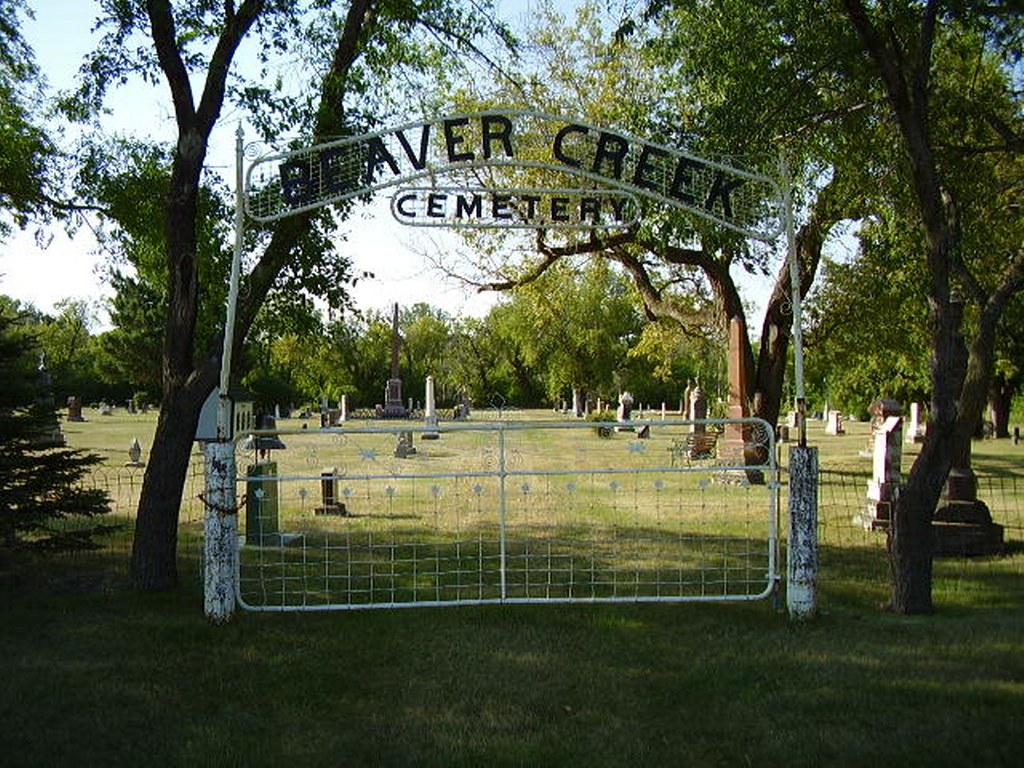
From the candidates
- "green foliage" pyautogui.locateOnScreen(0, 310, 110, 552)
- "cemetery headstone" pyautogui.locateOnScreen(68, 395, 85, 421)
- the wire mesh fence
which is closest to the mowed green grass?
the wire mesh fence

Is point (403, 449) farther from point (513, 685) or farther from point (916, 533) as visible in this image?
point (513, 685)

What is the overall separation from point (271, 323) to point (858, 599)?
6.43 meters

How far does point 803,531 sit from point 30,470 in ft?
24.7

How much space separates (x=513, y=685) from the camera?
5930 mm

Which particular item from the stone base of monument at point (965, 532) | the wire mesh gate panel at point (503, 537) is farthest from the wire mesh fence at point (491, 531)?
the stone base of monument at point (965, 532)

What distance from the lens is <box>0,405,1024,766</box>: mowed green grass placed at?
4.88 meters

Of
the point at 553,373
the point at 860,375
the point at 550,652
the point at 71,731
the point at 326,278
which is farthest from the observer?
the point at 553,373

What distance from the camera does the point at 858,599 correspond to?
834 cm

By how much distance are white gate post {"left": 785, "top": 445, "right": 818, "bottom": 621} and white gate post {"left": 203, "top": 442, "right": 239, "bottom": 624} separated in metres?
4.37

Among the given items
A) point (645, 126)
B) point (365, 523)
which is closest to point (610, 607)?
point (365, 523)

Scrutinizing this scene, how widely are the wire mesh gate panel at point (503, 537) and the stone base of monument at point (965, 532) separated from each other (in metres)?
2.13

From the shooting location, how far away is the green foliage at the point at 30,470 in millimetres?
9336

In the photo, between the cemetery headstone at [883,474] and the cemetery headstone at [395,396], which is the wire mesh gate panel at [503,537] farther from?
the cemetery headstone at [395,396]

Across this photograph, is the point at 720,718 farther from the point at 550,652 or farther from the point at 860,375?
the point at 860,375
